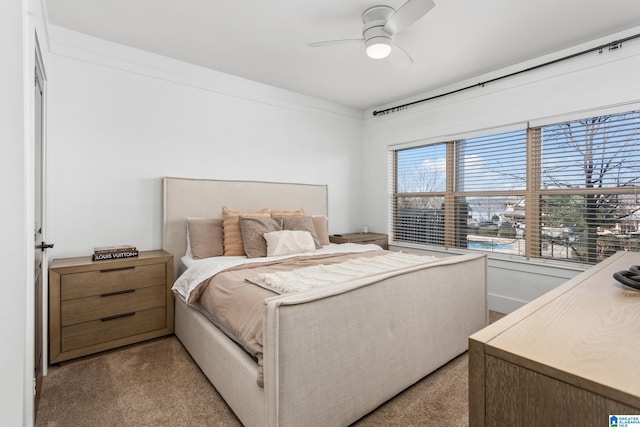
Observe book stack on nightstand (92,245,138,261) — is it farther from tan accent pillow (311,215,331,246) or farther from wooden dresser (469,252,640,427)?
wooden dresser (469,252,640,427)

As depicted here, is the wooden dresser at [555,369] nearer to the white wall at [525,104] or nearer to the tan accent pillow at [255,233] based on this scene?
the tan accent pillow at [255,233]

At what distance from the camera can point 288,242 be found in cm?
299

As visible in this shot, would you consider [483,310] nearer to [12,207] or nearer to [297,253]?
[297,253]

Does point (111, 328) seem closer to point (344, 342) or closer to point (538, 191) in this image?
point (344, 342)

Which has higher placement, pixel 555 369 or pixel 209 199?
pixel 209 199

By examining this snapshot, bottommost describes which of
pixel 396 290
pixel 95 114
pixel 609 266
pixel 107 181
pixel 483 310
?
pixel 483 310

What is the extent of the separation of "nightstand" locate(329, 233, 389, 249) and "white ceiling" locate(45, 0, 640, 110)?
1.98 meters

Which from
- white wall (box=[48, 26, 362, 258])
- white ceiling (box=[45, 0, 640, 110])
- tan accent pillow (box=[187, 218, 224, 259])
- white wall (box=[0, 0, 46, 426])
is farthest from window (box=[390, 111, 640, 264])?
white wall (box=[0, 0, 46, 426])

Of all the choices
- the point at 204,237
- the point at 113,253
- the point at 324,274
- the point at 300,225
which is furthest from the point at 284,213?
the point at 113,253

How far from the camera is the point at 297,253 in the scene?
9.86 ft

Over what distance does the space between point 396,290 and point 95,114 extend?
2.91 metres

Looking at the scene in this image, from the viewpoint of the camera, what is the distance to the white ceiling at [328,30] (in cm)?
229

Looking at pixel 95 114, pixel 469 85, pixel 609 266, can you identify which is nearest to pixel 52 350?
pixel 95 114

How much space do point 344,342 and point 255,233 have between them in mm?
1676
